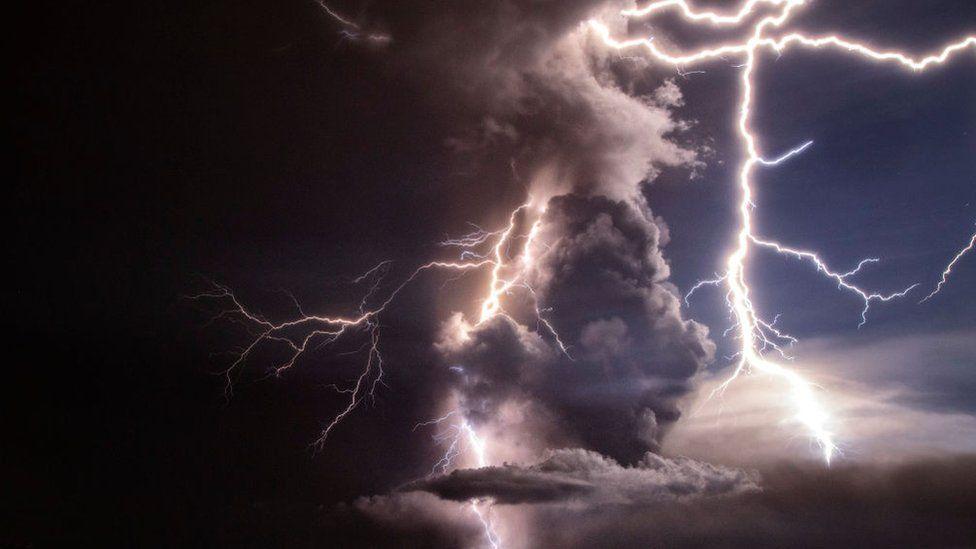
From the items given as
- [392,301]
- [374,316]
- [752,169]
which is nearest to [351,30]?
[392,301]

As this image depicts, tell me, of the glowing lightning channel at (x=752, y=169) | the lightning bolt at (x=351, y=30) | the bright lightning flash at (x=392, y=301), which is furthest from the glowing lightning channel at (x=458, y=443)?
the lightning bolt at (x=351, y=30)

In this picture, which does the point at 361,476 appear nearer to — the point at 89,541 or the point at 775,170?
the point at 89,541

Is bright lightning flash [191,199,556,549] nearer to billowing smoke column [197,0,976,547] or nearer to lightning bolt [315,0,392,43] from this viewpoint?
billowing smoke column [197,0,976,547]

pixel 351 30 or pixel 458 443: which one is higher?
pixel 351 30

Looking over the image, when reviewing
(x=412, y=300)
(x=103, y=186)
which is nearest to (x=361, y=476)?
(x=412, y=300)

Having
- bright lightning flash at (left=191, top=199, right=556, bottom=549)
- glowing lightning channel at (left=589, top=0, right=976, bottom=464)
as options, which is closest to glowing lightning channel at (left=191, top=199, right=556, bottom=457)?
bright lightning flash at (left=191, top=199, right=556, bottom=549)

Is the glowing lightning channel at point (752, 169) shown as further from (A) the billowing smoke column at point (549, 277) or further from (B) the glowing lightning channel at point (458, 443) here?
(B) the glowing lightning channel at point (458, 443)

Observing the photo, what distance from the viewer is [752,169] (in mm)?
5043

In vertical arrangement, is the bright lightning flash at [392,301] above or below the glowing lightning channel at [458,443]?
above

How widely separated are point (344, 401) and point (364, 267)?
4.60 ft

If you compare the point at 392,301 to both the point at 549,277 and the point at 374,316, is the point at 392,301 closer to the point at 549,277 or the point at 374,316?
the point at 374,316

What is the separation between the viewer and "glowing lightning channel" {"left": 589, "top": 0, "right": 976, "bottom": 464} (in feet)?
15.8

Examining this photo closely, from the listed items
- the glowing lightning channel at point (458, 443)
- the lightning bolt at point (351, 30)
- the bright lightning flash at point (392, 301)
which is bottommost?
the glowing lightning channel at point (458, 443)

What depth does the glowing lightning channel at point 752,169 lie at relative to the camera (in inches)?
189
